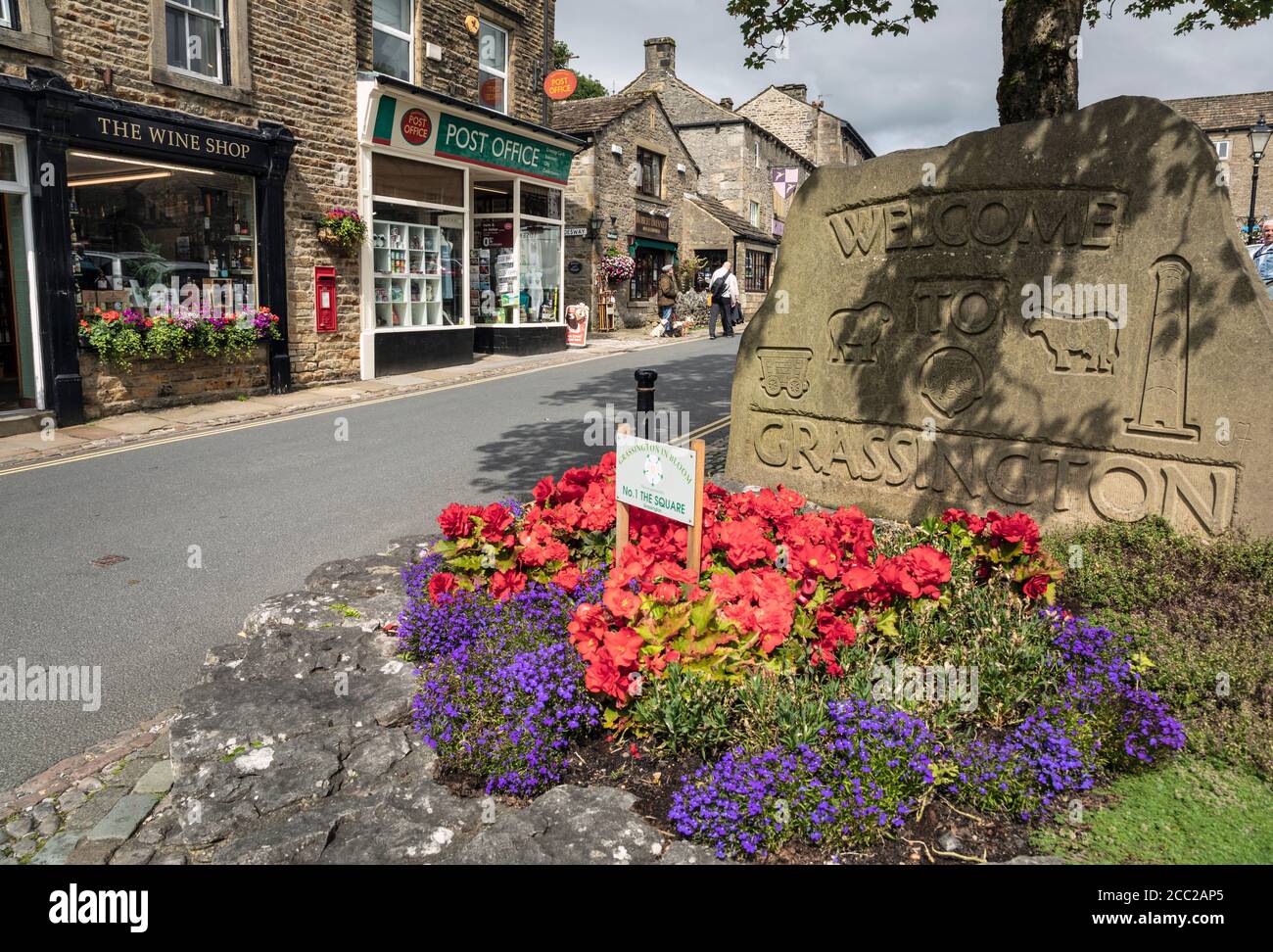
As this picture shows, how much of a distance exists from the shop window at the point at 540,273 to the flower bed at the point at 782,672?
16.2 m

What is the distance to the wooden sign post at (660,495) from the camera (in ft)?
13.2

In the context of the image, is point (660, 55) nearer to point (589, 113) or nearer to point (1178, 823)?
point (589, 113)

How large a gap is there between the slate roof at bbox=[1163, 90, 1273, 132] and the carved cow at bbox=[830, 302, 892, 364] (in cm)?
6213

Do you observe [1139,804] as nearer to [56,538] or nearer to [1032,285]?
[1032,285]

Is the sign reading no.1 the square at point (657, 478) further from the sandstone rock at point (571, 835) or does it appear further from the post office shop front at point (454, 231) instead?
the post office shop front at point (454, 231)

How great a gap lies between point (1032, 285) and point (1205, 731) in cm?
340

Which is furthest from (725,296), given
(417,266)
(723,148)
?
(723,148)

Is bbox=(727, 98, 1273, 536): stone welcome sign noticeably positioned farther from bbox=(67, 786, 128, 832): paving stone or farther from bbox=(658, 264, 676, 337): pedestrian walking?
bbox=(658, 264, 676, 337): pedestrian walking

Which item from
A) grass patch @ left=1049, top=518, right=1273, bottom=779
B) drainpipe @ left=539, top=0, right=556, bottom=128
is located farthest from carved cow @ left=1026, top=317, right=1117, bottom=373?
drainpipe @ left=539, top=0, right=556, bottom=128

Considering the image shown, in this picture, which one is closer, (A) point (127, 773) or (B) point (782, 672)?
(B) point (782, 672)

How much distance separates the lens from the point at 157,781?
3.78 meters

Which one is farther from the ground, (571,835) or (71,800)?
(571,835)

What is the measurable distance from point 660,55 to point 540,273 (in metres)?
20.5

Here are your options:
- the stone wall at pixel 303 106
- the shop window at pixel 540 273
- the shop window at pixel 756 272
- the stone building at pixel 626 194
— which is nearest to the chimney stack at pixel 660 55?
the stone building at pixel 626 194
